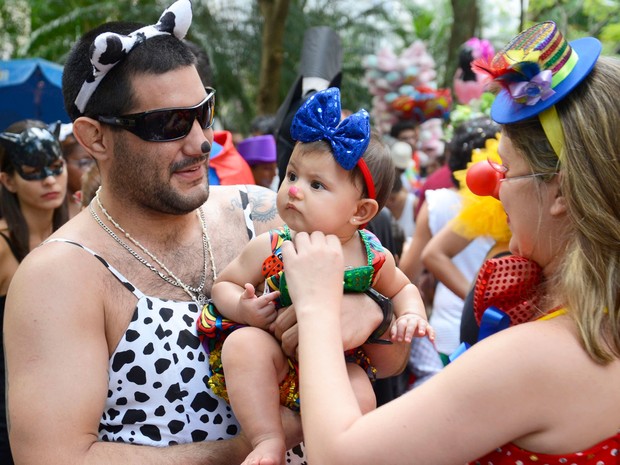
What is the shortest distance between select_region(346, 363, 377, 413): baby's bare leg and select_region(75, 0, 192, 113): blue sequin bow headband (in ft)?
4.41

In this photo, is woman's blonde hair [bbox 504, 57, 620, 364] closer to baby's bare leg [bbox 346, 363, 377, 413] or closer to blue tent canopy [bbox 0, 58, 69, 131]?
baby's bare leg [bbox 346, 363, 377, 413]

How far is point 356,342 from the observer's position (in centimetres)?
245

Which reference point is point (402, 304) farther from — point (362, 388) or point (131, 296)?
point (131, 296)

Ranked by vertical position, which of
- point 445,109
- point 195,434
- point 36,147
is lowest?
point 445,109

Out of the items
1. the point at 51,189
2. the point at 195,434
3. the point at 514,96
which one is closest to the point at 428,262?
the point at 51,189

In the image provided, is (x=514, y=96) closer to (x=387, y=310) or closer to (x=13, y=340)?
(x=387, y=310)

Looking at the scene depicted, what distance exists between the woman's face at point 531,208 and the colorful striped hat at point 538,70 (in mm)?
111

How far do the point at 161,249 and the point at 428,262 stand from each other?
2824 mm

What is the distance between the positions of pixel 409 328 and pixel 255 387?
542 mm

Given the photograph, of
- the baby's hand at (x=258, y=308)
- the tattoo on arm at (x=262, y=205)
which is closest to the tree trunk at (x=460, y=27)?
the tattoo on arm at (x=262, y=205)

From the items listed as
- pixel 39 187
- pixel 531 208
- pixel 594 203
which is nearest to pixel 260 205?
pixel 531 208

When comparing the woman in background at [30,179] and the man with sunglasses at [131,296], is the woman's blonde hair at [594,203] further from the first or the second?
the woman in background at [30,179]

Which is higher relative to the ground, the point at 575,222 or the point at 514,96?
the point at 514,96

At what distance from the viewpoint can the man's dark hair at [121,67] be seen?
8.69 feet
